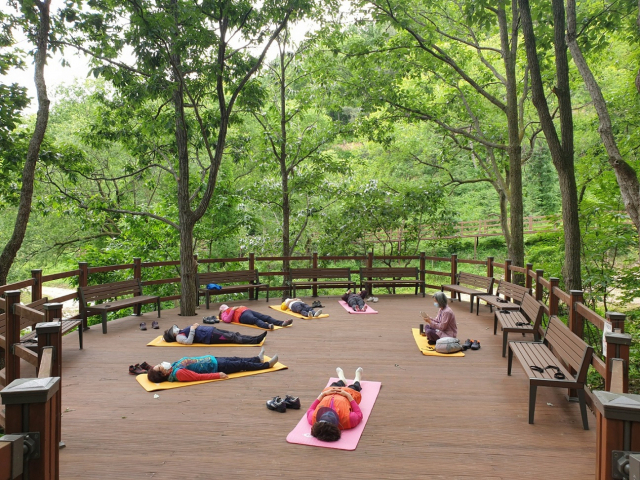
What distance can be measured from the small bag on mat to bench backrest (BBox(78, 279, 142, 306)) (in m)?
5.47

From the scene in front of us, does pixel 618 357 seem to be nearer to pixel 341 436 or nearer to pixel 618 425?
pixel 618 425

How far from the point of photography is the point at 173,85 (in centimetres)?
764

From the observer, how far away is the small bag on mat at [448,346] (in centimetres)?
616

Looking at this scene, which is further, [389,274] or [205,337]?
[389,274]

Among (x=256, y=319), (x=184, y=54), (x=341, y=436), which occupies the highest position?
(x=184, y=54)

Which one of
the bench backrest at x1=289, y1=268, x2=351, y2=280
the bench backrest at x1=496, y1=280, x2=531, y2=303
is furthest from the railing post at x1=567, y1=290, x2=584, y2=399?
the bench backrest at x1=289, y1=268, x2=351, y2=280

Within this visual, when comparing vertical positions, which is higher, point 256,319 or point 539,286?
point 539,286

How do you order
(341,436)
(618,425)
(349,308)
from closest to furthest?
(618,425), (341,436), (349,308)

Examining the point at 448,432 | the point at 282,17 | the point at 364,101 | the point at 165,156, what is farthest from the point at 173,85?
the point at 448,432

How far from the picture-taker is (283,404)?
4.23 metres

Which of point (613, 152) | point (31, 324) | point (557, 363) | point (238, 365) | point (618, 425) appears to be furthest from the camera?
point (613, 152)

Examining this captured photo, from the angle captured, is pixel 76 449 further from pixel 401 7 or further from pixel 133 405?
pixel 401 7

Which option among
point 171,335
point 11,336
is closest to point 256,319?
point 171,335

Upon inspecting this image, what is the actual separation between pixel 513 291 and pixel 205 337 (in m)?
5.12
